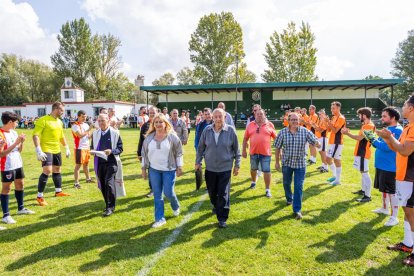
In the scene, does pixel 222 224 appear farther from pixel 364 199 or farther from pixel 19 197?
pixel 19 197

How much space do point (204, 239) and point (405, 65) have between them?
60.3 m

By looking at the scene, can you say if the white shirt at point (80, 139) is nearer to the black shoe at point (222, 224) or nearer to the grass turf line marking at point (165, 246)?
the grass turf line marking at point (165, 246)

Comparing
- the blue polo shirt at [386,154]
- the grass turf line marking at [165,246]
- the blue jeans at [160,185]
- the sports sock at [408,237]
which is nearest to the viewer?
the grass turf line marking at [165,246]

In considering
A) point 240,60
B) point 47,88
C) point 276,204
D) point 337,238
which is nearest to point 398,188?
point 337,238

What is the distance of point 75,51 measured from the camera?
53.2 meters

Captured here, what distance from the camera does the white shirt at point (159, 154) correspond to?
4.53 meters

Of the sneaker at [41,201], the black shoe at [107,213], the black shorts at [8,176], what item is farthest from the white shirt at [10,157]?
the black shoe at [107,213]

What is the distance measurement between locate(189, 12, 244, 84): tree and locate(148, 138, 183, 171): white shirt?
43832 mm

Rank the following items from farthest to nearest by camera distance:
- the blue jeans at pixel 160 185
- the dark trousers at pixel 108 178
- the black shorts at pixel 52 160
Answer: the black shorts at pixel 52 160 < the dark trousers at pixel 108 178 < the blue jeans at pixel 160 185

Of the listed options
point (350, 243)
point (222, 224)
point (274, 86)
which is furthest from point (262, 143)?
point (274, 86)

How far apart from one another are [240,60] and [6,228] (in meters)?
46.4

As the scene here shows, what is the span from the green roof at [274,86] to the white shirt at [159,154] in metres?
29.0

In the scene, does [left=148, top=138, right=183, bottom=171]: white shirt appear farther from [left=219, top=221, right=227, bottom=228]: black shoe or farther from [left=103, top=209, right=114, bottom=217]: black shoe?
[left=103, top=209, right=114, bottom=217]: black shoe

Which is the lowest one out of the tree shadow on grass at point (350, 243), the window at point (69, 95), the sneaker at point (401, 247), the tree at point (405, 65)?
the tree shadow on grass at point (350, 243)
